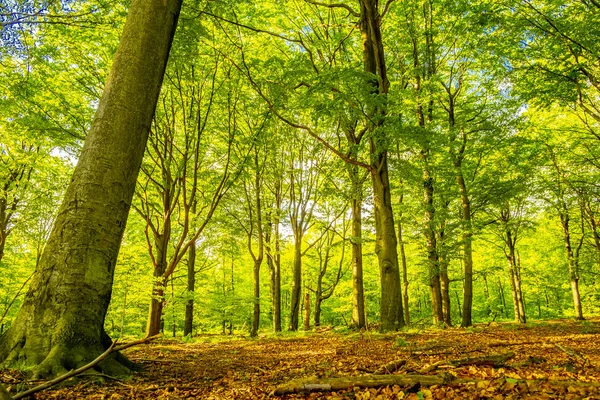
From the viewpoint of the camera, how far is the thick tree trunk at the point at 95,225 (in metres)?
3.12

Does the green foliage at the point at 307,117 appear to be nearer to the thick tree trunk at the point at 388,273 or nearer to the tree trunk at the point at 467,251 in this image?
the tree trunk at the point at 467,251

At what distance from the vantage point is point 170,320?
1277 inches

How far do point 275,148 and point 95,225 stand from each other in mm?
13115

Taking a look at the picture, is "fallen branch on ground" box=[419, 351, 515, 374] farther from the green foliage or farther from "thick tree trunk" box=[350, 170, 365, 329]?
"thick tree trunk" box=[350, 170, 365, 329]

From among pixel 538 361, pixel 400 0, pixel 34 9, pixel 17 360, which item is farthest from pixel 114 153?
pixel 400 0

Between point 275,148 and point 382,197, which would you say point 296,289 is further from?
point 382,197

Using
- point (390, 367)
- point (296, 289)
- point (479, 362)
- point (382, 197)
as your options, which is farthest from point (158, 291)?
point (479, 362)

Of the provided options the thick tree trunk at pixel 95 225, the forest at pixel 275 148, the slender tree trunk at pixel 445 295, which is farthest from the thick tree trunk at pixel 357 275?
the thick tree trunk at pixel 95 225

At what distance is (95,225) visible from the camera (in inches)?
→ 134

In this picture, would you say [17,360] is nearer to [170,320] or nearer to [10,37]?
[10,37]

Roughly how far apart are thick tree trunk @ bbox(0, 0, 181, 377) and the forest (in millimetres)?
20

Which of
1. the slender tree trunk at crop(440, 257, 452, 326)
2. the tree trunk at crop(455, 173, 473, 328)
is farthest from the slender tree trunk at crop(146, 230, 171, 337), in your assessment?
the tree trunk at crop(455, 173, 473, 328)

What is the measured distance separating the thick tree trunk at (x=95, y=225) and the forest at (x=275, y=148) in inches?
0.8

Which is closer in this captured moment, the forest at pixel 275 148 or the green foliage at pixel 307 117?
the forest at pixel 275 148
